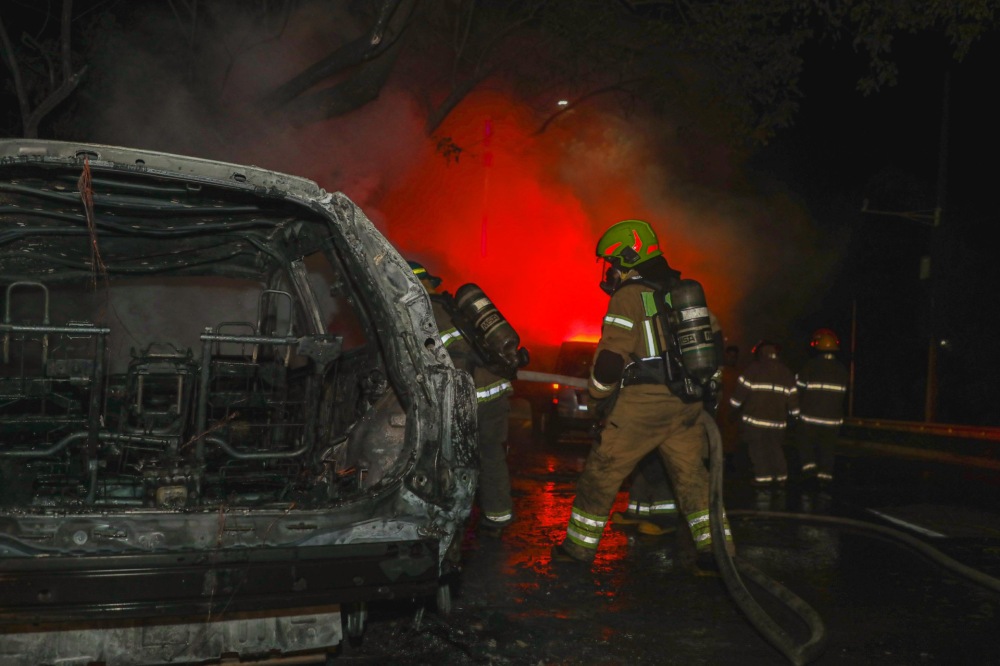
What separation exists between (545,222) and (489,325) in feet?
52.0

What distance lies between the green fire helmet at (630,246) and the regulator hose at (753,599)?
1062mm

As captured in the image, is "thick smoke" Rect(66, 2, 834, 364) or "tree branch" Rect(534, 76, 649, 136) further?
"tree branch" Rect(534, 76, 649, 136)

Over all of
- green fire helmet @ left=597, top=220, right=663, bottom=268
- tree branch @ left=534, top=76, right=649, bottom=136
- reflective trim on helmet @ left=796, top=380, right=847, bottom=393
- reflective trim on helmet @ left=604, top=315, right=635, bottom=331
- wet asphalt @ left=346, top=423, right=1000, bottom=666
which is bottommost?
wet asphalt @ left=346, top=423, right=1000, bottom=666

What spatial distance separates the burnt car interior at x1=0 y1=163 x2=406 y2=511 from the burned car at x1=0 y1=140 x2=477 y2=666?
0.05 ft

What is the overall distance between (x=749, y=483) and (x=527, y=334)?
1153 cm

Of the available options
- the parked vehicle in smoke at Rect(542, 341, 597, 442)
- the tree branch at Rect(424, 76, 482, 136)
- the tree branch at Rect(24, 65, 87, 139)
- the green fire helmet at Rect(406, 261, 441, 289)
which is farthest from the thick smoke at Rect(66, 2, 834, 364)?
the green fire helmet at Rect(406, 261, 441, 289)

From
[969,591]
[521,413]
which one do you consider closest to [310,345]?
[969,591]

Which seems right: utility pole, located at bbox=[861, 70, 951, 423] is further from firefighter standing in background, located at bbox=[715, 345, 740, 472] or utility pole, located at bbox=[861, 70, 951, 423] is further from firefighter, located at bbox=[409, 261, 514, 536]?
firefighter, located at bbox=[409, 261, 514, 536]

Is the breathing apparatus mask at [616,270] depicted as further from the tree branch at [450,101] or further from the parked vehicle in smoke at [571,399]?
the tree branch at [450,101]

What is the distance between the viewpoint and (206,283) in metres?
5.44

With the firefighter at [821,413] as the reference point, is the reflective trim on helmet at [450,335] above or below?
above

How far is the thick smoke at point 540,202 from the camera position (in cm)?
1045

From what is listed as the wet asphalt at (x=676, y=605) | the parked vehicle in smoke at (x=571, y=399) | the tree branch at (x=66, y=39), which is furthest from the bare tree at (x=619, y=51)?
the wet asphalt at (x=676, y=605)

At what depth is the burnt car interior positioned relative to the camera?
9.57ft
